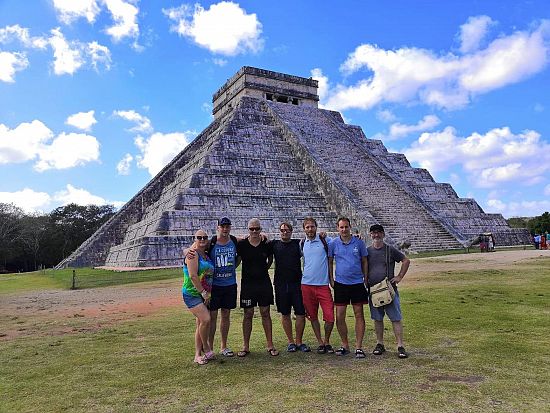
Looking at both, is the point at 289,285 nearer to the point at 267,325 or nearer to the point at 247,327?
the point at 267,325

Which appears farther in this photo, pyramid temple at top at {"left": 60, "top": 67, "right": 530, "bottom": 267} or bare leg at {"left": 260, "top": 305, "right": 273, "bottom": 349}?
pyramid temple at top at {"left": 60, "top": 67, "right": 530, "bottom": 267}

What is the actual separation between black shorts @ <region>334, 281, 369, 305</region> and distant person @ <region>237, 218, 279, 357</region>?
0.80m

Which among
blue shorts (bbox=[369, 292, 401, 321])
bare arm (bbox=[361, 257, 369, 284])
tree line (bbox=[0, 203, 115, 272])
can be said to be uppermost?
tree line (bbox=[0, 203, 115, 272])

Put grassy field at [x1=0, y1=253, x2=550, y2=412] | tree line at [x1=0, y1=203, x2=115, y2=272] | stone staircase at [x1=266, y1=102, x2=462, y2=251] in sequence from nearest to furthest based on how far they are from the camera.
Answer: grassy field at [x1=0, y1=253, x2=550, y2=412] < stone staircase at [x1=266, y1=102, x2=462, y2=251] < tree line at [x1=0, y1=203, x2=115, y2=272]

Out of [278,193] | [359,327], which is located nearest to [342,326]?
[359,327]

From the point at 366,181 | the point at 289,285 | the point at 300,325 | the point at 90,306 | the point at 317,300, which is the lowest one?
the point at 90,306

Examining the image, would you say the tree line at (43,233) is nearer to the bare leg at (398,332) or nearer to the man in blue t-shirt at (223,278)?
the man in blue t-shirt at (223,278)

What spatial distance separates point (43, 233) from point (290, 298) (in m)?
45.6

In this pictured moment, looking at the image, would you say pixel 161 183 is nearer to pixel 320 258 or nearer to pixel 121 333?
pixel 121 333

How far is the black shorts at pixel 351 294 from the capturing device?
512 cm

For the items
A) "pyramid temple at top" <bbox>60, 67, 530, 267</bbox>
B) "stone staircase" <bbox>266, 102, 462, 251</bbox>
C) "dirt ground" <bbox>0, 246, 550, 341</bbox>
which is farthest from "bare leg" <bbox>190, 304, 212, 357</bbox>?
"stone staircase" <bbox>266, 102, 462, 251</bbox>

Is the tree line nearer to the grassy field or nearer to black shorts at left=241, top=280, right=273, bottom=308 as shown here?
the grassy field

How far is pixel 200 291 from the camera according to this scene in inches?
192

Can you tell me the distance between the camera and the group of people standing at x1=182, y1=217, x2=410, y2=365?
505 centimetres
